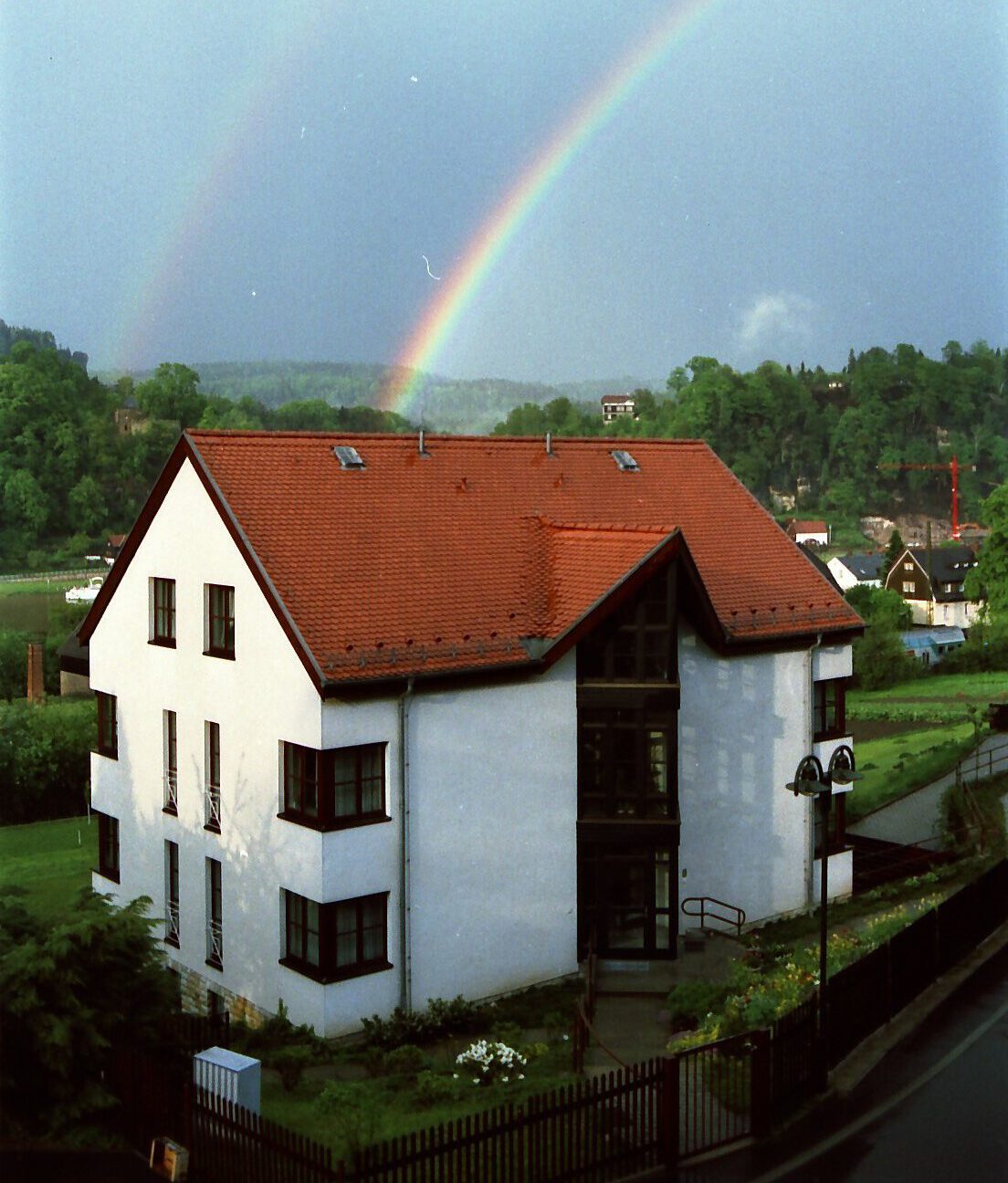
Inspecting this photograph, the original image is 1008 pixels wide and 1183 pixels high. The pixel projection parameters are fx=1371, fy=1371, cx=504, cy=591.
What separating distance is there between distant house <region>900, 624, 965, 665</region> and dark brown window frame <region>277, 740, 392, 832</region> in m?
43.7

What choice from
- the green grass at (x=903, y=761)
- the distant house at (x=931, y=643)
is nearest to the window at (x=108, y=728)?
the green grass at (x=903, y=761)

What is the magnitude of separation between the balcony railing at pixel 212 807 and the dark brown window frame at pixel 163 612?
280cm

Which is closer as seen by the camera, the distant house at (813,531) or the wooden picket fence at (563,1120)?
the wooden picket fence at (563,1120)

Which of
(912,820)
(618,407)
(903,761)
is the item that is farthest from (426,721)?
(618,407)

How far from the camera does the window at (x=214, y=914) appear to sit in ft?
78.6

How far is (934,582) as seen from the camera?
7688 centimetres

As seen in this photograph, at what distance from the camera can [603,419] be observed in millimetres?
109000

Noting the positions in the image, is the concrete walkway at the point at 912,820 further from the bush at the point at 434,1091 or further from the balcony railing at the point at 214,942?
the bush at the point at 434,1091

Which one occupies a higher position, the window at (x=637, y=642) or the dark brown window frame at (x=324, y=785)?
the window at (x=637, y=642)

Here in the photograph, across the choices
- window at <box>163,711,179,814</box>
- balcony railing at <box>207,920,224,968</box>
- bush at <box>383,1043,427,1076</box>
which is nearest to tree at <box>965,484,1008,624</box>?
window at <box>163,711,179,814</box>

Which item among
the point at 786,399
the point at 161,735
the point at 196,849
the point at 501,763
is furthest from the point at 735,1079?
the point at 786,399

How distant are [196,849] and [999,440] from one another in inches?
3910

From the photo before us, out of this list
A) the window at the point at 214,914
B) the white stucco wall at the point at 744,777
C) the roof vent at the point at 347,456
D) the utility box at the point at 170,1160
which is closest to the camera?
the utility box at the point at 170,1160

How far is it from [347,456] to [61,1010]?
13.2 meters
